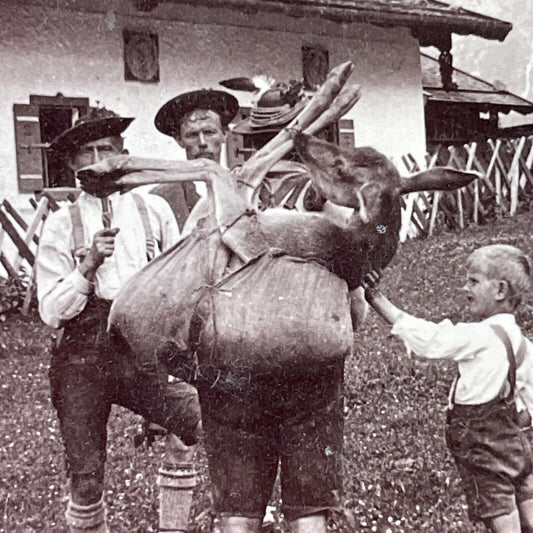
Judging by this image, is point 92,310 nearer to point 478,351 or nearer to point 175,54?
point 478,351

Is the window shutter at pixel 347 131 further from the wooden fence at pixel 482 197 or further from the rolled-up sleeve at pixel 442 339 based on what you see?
the rolled-up sleeve at pixel 442 339

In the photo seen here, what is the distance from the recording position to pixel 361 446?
2.01 metres

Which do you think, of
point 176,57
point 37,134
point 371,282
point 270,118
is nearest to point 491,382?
point 371,282

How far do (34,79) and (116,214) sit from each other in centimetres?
173

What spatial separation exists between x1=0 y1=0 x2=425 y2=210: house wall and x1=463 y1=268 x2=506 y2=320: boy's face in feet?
4.80

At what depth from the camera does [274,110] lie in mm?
1338

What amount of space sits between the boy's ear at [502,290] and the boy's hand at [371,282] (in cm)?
21

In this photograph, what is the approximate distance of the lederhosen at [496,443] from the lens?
140cm

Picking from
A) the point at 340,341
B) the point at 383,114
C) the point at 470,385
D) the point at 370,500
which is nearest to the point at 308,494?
the point at 340,341

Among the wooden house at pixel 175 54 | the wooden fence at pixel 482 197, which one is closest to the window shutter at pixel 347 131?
the wooden house at pixel 175 54

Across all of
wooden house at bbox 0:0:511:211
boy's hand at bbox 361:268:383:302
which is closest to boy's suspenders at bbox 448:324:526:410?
boy's hand at bbox 361:268:383:302

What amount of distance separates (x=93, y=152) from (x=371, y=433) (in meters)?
0.97

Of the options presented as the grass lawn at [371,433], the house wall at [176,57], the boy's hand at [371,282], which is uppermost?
the house wall at [176,57]

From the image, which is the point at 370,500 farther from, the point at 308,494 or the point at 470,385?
the point at 308,494
